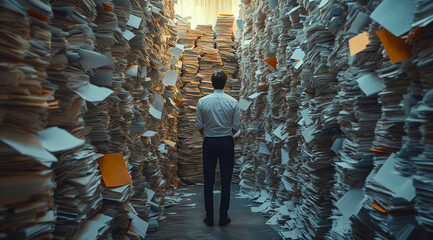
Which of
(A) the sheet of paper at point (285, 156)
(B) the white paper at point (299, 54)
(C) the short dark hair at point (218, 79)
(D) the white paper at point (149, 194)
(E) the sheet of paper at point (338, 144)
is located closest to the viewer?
(E) the sheet of paper at point (338, 144)

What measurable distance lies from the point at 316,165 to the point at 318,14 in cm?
91

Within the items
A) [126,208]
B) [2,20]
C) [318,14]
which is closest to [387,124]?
[318,14]

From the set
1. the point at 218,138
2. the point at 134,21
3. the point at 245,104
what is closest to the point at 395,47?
the point at 134,21

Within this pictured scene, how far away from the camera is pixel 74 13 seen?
1.42 m

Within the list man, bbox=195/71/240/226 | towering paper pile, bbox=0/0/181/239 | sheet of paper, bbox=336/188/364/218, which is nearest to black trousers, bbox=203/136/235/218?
man, bbox=195/71/240/226

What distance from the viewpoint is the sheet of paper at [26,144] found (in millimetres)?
875

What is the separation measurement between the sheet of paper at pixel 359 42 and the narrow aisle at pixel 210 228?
1.81 m

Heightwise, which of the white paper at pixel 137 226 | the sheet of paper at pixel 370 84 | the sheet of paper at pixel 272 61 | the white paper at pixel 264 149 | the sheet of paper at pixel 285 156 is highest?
the sheet of paper at pixel 272 61

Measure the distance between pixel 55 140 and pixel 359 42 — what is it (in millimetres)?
1242

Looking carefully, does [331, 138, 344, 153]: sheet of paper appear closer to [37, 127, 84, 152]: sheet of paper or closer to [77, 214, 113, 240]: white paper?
[77, 214, 113, 240]: white paper

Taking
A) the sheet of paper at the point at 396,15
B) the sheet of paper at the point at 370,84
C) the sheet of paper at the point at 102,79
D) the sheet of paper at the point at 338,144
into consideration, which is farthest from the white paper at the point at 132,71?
the sheet of paper at the point at 396,15

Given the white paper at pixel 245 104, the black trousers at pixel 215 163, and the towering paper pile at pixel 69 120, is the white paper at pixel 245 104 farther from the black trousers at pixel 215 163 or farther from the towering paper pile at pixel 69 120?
the towering paper pile at pixel 69 120

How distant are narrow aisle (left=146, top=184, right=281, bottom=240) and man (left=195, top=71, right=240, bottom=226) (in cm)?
14

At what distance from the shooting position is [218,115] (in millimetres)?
3240
